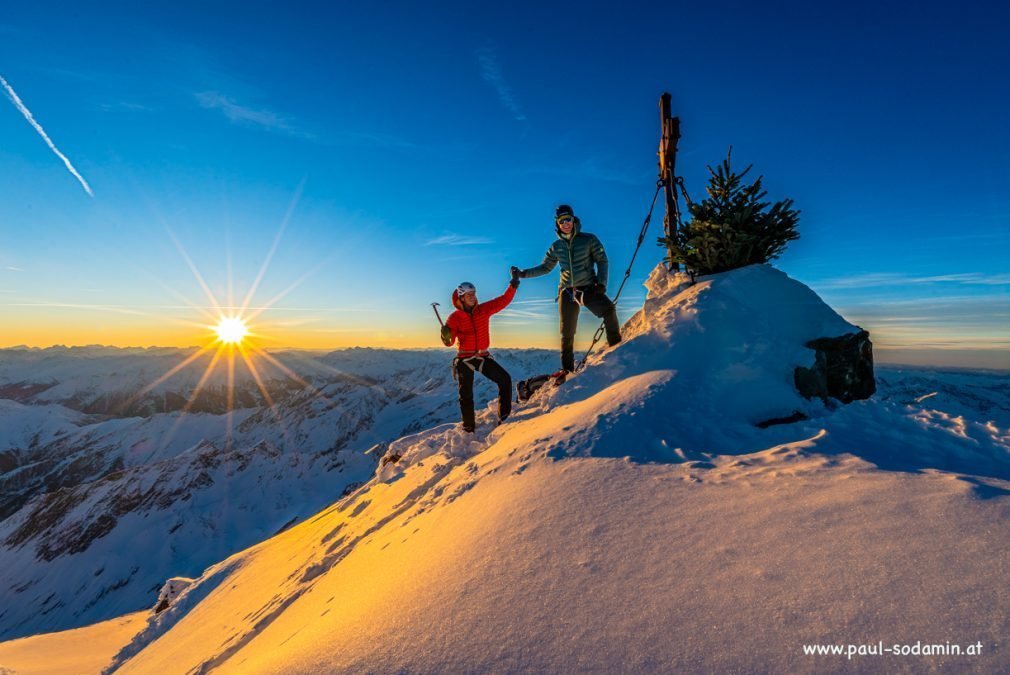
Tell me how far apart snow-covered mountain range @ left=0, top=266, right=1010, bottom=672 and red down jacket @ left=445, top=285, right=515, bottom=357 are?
155 centimetres

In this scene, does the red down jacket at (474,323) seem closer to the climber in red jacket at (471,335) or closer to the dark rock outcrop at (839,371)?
the climber in red jacket at (471,335)

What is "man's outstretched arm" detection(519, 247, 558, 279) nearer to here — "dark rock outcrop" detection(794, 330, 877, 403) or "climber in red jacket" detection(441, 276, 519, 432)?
"climber in red jacket" detection(441, 276, 519, 432)

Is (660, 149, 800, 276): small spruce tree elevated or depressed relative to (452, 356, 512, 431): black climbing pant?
elevated

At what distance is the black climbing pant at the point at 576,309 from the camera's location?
8.99m

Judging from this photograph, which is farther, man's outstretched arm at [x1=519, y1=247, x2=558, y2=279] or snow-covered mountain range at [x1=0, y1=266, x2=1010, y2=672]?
man's outstretched arm at [x1=519, y1=247, x2=558, y2=279]

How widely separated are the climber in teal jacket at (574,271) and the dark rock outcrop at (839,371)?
3.61 metres

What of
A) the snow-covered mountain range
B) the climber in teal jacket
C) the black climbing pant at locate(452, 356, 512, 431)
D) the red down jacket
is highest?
the climber in teal jacket

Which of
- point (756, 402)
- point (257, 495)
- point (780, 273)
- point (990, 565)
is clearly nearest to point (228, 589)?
point (756, 402)

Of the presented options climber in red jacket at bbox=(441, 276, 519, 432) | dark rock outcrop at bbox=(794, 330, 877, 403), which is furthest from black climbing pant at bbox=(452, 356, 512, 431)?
dark rock outcrop at bbox=(794, 330, 877, 403)

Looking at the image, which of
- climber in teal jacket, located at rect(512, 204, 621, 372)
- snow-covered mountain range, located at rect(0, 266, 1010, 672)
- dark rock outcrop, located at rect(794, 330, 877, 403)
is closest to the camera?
snow-covered mountain range, located at rect(0, 266, 1010, 672)

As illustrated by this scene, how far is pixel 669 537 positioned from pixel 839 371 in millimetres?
6176

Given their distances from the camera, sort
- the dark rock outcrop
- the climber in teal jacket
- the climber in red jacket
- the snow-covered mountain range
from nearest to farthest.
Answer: the snow-covered mountain range < the dark rock outcrop < the climber in red jacket < the climber in teal jacket

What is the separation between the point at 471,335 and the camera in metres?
7.94

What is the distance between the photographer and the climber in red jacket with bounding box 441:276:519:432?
25.8 ft
